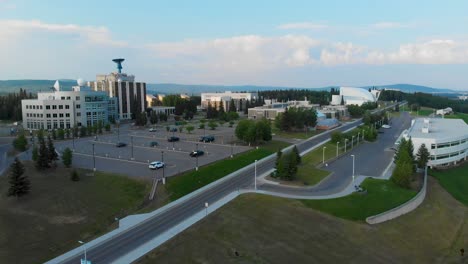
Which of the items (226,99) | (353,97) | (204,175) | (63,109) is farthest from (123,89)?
(353,97)

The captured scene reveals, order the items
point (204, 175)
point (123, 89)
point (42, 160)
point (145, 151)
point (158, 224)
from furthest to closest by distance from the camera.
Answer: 1. point (123, 89)
2. point (145, 151)
3. point (42, 160)
4. point (204, 175)
5. point (158, 224)

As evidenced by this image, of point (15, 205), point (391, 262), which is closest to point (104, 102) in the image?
point (15, 205)

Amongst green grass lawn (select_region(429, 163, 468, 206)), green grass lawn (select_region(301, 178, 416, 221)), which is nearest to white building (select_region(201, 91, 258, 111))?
green grass lawn (select_region(429, 163, 468, 206))

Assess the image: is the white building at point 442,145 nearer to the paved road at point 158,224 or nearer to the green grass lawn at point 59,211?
the paved road at point 158,224

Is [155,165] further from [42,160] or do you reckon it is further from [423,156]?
[423,156]

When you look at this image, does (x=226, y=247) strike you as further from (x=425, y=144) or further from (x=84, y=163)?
(x=425, y=144)

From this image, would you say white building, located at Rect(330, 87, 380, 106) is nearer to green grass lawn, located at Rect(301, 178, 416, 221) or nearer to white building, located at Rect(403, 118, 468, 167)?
white building, located at Rect(403, 118, 468, 167)
